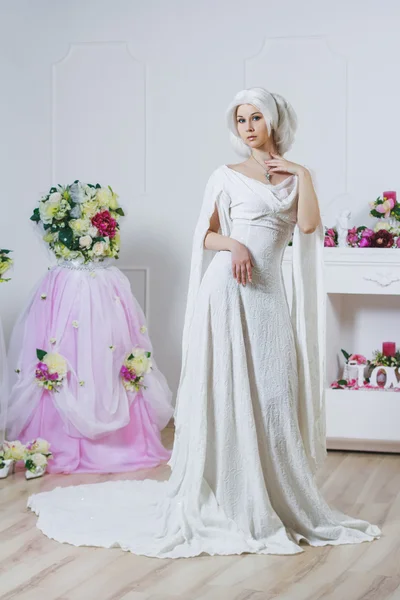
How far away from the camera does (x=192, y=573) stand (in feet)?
9.78

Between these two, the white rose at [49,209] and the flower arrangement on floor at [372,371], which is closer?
the white rose at [49,209]

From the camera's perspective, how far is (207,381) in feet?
10.9

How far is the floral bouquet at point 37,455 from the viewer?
425 centimetres

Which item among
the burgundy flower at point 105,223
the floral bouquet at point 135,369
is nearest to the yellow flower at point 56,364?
the floral bouquet at point 135,369

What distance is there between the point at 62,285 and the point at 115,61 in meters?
1.69

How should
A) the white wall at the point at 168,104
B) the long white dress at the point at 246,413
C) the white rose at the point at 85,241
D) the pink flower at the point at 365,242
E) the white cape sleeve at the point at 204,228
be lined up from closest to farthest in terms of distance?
1. the long white dress at the point at 246,413
2. the white cape sleeve at the point at 204,228
3. the white rose at the point at 85,241
4. the pink flower at the point at 365,242
5. the white wall at the point at 168,104

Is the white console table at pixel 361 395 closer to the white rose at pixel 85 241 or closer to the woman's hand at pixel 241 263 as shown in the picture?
the white rose at pixel 85 241

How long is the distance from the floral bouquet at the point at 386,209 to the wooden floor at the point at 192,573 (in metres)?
1.88

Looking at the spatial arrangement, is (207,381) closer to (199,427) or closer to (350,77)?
(199,427)

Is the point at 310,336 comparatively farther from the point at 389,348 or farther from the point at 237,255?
the point at 389,348

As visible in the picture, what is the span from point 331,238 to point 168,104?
1.32m

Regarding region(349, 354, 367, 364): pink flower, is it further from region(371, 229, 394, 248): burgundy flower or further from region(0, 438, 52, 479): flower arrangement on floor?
region(0, 438, 52, 479): flower arrangement on floor

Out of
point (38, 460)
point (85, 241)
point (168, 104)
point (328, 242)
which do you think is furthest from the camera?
point (168, 104)

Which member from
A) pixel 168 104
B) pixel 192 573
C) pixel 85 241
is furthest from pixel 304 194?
pixel 168 104
